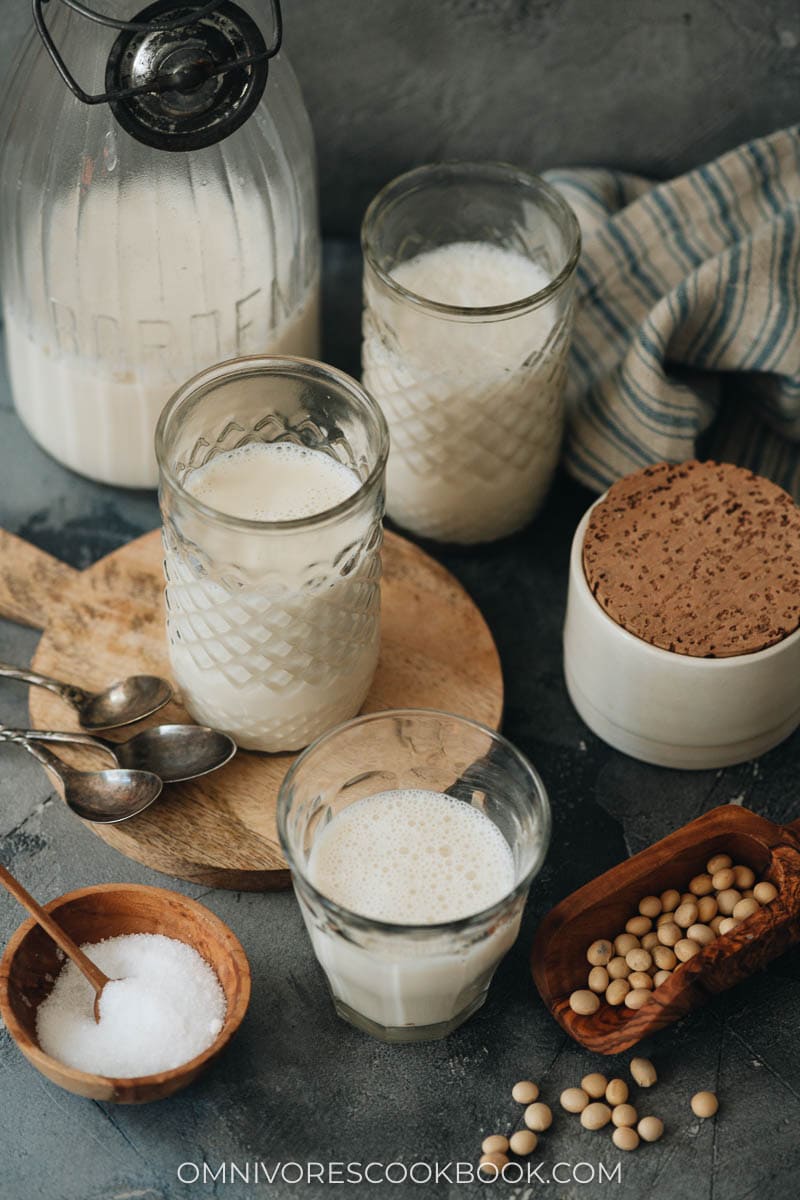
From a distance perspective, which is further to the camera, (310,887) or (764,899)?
(764,899)

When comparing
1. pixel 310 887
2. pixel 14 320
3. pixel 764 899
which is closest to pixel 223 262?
pixel 14 320

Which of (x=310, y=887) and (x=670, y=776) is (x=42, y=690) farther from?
(x=670, y=776)

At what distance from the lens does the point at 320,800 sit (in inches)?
39.6

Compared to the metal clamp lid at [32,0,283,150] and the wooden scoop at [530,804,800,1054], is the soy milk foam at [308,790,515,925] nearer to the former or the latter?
the wooden scoop at [530,804,800,1054]

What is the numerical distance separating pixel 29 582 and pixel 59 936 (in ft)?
1.16

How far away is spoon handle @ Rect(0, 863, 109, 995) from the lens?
961mm

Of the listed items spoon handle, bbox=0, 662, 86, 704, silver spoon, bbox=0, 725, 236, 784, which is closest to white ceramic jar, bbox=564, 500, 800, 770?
silver spoon, bbox=0, 725, 236, 784

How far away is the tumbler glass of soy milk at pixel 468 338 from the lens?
3.83 feet

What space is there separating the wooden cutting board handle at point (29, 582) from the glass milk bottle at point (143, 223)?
0.36ft

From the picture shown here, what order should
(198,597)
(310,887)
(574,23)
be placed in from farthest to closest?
(574,23), (198,597), (310,887)

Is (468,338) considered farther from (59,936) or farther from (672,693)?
(59,936)

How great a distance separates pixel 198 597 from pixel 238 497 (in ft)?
0.26

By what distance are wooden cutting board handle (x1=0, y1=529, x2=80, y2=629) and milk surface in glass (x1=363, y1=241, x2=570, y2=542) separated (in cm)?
29

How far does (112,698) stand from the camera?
3.71 feet
